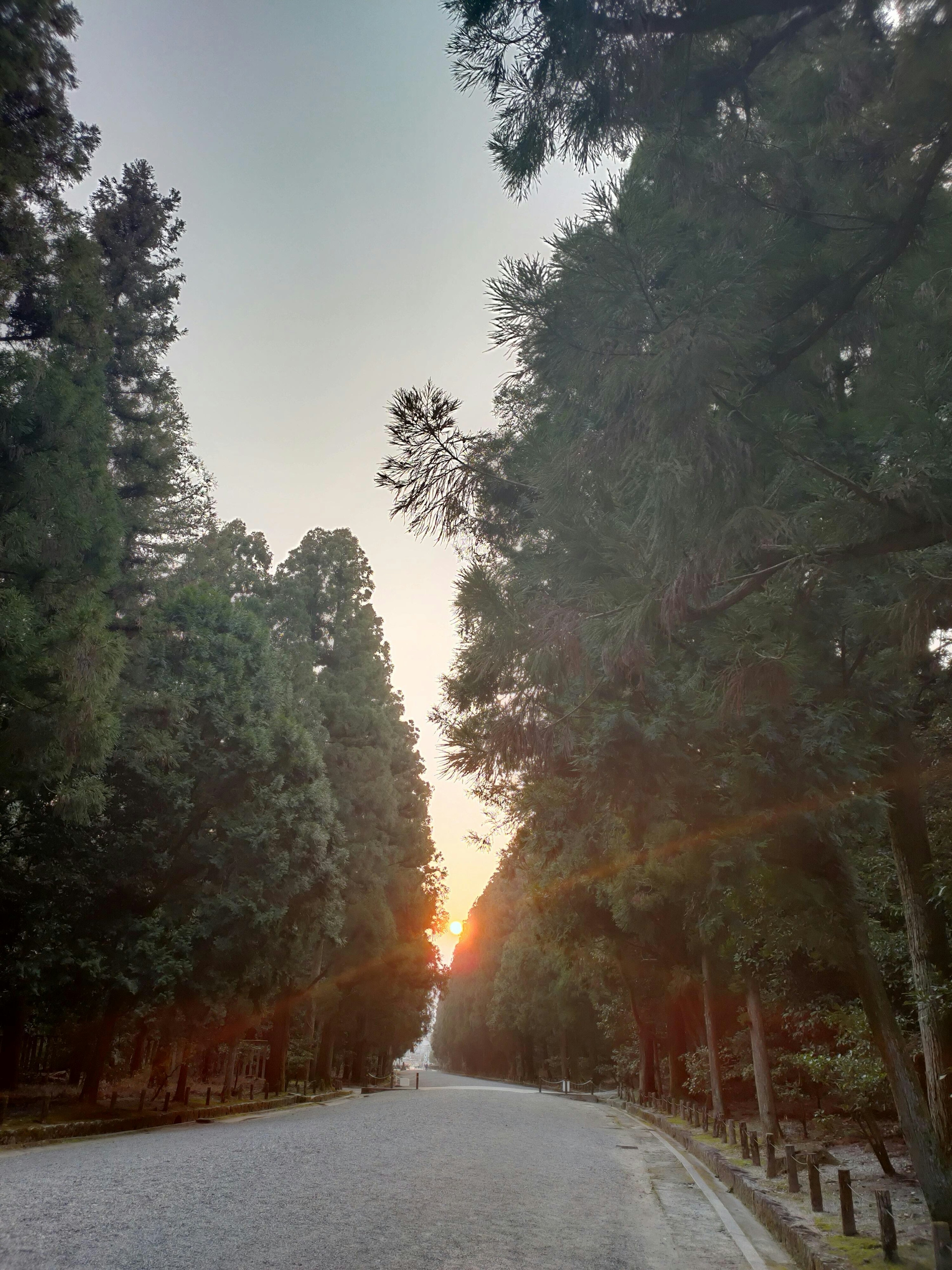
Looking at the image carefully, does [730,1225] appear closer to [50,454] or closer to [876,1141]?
[876,1141]

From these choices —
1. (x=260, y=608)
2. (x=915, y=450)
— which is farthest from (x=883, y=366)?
(x=260, y=608)

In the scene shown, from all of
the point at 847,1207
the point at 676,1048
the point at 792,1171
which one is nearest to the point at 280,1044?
the point at 676,1048

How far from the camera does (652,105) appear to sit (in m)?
4.54

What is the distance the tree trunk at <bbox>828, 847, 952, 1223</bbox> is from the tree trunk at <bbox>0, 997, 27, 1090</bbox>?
14043 mm

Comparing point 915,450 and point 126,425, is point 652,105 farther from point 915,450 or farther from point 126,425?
point 126,425

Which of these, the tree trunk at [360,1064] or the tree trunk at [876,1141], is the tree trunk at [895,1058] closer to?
the tree trunk at [876,1141]

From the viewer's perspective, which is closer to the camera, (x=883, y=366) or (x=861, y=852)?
(x=883, y=366)

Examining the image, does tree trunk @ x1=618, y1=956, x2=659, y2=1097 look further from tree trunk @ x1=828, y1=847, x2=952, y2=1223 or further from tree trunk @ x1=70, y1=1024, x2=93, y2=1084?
tree trunk @ x1=828, y1=847, x2=952, y2=1223

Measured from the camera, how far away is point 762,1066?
14.2 m

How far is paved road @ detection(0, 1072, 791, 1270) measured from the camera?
222 inches

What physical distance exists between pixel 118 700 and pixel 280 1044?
1443cm

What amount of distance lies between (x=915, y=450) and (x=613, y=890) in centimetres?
1379

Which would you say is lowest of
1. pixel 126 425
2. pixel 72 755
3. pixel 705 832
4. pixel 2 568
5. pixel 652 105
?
pixel 705 832

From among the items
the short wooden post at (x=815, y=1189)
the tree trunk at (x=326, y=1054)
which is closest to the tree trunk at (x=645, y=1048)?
the tree trunk at (x=326, y=1054)
